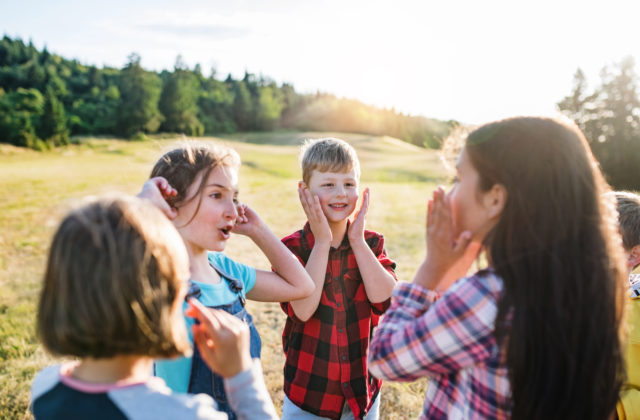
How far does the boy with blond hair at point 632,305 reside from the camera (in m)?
2.34

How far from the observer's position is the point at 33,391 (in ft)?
4.01

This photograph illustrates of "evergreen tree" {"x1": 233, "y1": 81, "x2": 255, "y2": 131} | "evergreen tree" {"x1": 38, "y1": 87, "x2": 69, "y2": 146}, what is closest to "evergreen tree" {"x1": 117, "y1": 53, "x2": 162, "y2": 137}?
"evergreen tree" {"x1": 38, "y1": 87, "x2": 69, "y2": 146}

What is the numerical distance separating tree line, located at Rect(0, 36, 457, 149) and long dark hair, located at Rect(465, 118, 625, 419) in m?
48.1

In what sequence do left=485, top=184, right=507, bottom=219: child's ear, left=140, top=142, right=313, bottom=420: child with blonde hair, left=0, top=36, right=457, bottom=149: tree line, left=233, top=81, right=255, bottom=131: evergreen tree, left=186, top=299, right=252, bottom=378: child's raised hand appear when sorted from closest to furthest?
left=186, top=299, right=252, bottom=378: child's raised hand, left=485, top=184, right=507, bottom=219: child's ear, left=140, top=142, right=313, bottom=420: child with blonde hair, left=0, top=36, right=457, bottom=149: tree line, left=233, top=81, right=255, bottom=131: evergreen tree

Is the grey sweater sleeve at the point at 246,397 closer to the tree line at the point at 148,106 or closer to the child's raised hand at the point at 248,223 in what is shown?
the child's raised hand at the point at 248,223

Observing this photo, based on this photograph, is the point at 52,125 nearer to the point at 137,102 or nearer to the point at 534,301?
the point at 137,102

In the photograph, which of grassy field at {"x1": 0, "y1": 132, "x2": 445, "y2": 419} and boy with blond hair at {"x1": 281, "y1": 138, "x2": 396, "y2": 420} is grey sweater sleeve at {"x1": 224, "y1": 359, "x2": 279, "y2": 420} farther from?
boy with blond hair at {"x1": 281, "y1": 138, "x2": 396, "y2": 420}

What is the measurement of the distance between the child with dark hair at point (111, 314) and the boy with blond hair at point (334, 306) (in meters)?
1.37

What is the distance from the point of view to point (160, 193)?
198 cm

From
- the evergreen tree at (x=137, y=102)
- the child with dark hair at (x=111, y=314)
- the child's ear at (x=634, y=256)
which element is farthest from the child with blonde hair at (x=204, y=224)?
the evergreen tree at (x=137, y=102)

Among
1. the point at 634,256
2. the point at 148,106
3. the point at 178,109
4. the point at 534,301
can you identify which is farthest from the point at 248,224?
the point at 178,109

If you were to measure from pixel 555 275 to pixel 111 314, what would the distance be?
1318mm

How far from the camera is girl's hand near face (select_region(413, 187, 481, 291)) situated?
5.24 feet

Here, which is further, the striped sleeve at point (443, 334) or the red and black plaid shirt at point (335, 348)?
the red and black plaid shirt at point (335, 348)
